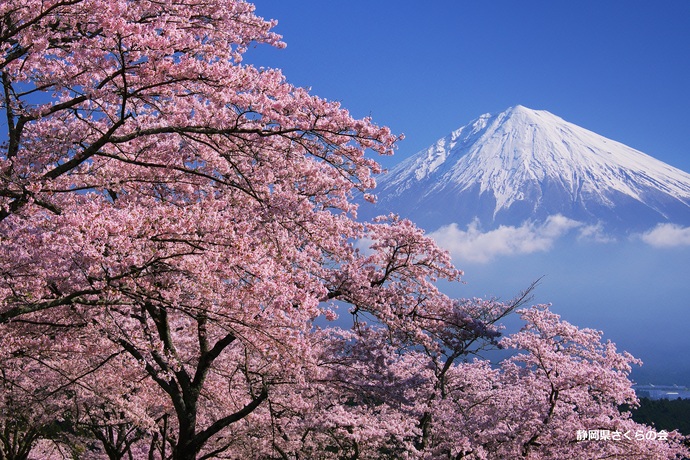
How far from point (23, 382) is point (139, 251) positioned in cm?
982

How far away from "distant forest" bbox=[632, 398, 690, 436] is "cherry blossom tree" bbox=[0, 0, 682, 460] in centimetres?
1523

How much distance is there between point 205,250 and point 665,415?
2963cm

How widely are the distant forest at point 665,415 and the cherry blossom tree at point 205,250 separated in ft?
50.0

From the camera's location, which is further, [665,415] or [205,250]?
[665,415]

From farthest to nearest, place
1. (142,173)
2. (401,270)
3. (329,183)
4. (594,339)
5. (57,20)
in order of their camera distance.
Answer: (594,339) < (401,270) < (329,183) < (142,173) < (57,20)

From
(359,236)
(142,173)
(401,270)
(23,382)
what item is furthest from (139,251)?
(23,382)

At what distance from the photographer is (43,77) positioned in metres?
6.04

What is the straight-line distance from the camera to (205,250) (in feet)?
17.3

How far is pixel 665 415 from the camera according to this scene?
27.6 meters

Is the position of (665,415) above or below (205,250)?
above

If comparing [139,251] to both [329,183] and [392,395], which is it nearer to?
[329,183]

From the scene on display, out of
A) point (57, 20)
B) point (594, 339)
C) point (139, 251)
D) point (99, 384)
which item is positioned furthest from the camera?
point (594, 339)

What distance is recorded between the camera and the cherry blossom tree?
525cm

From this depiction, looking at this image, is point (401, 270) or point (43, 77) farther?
point (401, 270)
